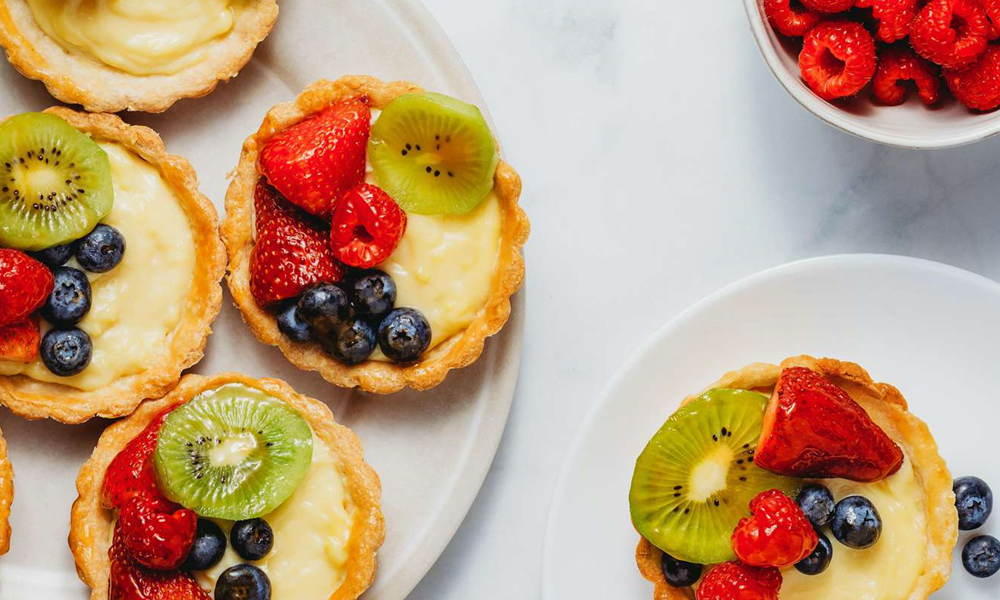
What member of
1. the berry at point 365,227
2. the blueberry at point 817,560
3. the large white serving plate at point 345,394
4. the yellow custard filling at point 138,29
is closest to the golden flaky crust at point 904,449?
the blueberry at point 817,560

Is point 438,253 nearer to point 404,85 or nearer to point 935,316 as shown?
point 404,85

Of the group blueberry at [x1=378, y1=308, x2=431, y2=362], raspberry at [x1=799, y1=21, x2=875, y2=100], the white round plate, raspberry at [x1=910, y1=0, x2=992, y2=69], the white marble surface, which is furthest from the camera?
the white marble surface

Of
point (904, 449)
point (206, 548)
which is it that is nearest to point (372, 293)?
point (206, 548)

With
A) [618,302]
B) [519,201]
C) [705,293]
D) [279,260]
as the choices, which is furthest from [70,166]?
[705,293]

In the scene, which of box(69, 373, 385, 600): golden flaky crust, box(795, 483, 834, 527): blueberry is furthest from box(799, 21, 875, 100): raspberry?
box(69, 373, 385, 600): golden flaky crust

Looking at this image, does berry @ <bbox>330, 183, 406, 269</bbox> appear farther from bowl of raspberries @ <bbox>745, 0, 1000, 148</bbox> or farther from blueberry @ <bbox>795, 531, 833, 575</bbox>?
blueberry @ <bbox>795, 531, 833, 575</bbox>

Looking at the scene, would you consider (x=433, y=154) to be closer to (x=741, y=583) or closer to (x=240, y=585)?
(x=240, y=585)

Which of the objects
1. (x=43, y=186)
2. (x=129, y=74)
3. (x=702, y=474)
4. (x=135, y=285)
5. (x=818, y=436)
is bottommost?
(x=702, y=474)
